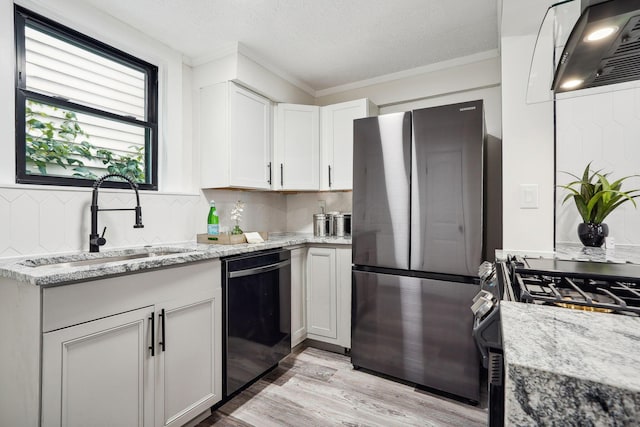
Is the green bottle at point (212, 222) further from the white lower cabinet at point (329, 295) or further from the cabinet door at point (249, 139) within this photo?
the white lower cabinet at point (329, 295)

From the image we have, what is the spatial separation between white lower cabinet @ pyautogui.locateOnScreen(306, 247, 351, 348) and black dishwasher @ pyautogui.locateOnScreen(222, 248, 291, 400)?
297 millimetres

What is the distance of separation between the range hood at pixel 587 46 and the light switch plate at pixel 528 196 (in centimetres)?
53

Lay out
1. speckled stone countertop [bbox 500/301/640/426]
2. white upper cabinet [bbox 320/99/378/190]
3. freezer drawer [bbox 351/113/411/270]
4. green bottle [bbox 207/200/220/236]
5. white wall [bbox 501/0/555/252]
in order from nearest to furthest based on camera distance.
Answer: speckled stone countertop [bbox 500/301/640/426]
white wall [bbox 501/0/555/252]
freezer drawer [bbox 351/113/411/270]
green bottle [bbox 207/200/220/236]
white upper cabinet [bbox 320/99/378/190]

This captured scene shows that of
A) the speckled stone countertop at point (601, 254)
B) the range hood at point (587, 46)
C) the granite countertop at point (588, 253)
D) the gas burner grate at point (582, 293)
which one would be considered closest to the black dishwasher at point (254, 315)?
the granite countertop at point (588, 253)

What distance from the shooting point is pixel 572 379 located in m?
0.32

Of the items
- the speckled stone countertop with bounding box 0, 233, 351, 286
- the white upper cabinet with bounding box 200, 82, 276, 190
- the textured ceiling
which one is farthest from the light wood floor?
the textured ceiling

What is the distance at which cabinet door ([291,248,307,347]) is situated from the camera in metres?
2.53

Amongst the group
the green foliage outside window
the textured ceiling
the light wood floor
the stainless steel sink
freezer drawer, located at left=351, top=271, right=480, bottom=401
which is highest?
the textured ceiling

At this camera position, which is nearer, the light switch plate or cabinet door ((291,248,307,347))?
the light switch plate

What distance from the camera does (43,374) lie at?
44.8 inches

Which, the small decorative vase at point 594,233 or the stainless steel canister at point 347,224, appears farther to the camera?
the stainless steel canister at point 347,224

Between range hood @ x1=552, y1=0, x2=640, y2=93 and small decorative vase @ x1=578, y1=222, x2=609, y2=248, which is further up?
range hood @ x1=552, y1=0, x2=640, y2=93

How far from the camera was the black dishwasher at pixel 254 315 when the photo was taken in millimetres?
1878

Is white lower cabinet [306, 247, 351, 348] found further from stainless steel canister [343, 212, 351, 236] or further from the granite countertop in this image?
the granite countertop
